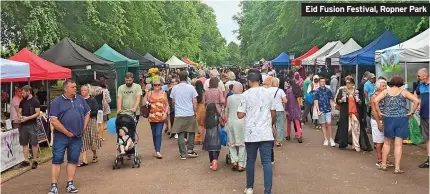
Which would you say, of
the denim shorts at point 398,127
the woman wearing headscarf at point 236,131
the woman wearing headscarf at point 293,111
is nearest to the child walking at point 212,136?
the woman wearing headscarf at point 236,131

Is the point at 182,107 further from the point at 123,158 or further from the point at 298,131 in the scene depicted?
the point at 298,131

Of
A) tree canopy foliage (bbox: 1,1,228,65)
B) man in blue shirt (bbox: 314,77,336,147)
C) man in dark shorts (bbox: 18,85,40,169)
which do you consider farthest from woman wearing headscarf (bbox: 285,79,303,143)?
tree canopy foliage (bbox: 1,1,228,65)

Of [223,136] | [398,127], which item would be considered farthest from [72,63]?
[398,127]

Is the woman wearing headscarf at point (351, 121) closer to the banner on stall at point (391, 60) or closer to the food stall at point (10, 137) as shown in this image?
the banner on stall at point (391, 60)

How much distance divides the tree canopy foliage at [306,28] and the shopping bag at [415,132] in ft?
20.7

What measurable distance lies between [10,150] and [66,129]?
291cm

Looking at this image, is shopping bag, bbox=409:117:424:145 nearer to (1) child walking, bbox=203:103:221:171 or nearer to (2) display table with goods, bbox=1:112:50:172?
(1) child walking, bbox=203:103:221:171

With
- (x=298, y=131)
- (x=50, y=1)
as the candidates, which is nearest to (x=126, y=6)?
(x=50, y=1)

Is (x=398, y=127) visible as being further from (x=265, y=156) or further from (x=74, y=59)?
(x=74, y=59)

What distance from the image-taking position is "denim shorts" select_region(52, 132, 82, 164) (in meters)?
7.20

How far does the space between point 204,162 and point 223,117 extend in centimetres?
101

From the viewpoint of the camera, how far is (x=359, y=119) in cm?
1073

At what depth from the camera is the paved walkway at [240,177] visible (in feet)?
24.1

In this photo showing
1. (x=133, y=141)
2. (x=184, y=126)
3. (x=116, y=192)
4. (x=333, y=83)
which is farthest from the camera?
(x=333, y=83)
